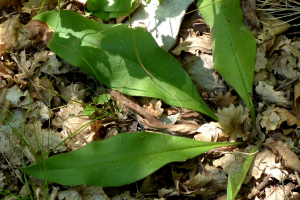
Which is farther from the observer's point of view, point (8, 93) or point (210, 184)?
point (8, 93)

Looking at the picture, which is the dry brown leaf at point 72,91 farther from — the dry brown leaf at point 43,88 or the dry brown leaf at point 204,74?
the dry brown leaf at point 204,74

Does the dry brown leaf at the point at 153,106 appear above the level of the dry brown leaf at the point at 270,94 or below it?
below

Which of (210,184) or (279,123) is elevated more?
(279,123)

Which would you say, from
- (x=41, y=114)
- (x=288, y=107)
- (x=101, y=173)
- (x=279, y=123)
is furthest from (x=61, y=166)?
(x=288, y=107)

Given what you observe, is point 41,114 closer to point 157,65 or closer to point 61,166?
point 61,166

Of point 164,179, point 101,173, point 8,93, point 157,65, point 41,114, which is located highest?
point 157,65

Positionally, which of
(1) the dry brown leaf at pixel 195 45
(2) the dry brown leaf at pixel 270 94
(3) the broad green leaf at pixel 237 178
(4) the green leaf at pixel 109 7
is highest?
(4) the green leaf at pixel 109 7

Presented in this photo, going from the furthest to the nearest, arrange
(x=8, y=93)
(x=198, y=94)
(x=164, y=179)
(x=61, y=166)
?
(x=8, y=93)
(x=198, y=94)
(x=164, y=179)
(x=61, y=166)

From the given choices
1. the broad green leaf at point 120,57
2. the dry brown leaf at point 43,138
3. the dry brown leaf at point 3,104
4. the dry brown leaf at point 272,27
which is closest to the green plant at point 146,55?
the broad green leaf at point 120,57
